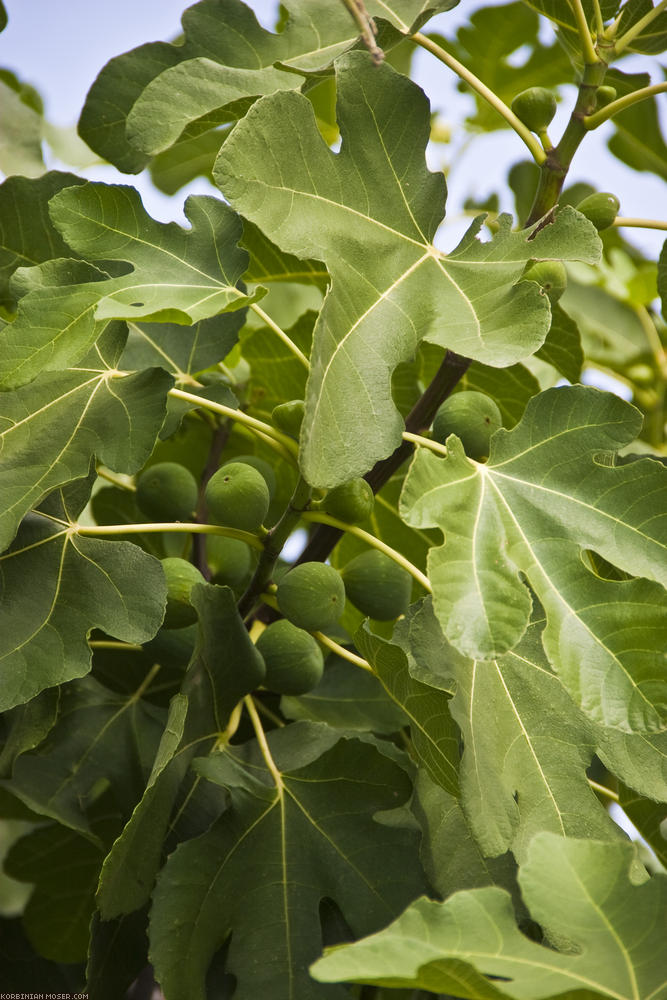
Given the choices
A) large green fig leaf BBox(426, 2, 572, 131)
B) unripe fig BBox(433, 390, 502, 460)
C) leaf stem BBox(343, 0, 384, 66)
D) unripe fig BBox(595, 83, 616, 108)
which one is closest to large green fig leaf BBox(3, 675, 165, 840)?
unripe fig BBox(433, 390, 502, 460)

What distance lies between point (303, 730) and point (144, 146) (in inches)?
24.7

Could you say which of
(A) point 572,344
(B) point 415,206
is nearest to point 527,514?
(B) point 415,206

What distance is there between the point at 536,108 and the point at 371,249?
0.28 meters

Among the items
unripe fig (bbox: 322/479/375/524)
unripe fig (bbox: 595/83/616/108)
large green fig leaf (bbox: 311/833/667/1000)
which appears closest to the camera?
large green fig leaf (bbox: 311/833/667/1000)

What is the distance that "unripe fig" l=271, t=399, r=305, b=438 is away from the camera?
101 cm

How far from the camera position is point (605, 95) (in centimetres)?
108

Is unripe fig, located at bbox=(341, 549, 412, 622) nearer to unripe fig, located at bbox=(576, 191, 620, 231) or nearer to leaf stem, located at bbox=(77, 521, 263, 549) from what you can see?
leaf stem, located at bbox=(77, 521, 263, 549)

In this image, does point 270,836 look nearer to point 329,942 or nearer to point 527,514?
point 329,942

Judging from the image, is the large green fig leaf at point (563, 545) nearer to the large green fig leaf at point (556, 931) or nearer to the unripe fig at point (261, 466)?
the large green fig leaf at point (556, 931)

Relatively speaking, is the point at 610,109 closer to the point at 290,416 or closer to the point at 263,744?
the point at 290,416

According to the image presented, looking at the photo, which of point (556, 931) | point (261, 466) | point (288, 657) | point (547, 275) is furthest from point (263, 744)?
point (547, 275)

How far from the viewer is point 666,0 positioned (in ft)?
3.63

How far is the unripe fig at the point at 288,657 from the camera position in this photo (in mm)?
1025

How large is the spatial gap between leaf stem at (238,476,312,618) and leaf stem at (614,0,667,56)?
0.63 metres
